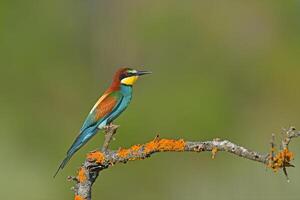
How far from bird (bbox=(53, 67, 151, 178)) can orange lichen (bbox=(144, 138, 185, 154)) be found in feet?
1.76

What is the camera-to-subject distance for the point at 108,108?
2.82 meters

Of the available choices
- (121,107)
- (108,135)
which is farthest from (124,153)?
(121,107)

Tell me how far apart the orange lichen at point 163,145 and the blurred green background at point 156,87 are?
420 cm

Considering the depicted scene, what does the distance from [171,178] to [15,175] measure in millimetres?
1252

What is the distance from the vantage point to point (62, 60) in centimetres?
1214

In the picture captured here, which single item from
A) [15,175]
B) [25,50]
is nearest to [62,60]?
[25,50]

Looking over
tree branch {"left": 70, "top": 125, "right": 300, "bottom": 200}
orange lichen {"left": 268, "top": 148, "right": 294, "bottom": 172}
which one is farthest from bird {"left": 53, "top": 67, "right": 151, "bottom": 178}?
orange lichen {"left": 268, "top": 148, "right": 294, "bottom": 172}

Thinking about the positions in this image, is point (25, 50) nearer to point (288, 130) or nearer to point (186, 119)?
point (186, 119)

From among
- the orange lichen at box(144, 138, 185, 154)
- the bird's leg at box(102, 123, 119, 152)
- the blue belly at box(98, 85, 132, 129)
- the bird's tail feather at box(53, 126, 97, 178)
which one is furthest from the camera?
the blue belly at box(98, 85, 132, 129)

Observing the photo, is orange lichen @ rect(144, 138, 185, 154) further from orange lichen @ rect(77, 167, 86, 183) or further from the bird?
the bird

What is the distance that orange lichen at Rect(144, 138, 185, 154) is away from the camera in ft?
6.89

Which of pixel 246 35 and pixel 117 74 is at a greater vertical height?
pixel 246 35

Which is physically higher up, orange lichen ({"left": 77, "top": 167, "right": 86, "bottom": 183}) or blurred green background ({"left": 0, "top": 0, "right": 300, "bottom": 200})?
blurred green background ({"left": 0, "top": 0, "right": 300, "bottom": 200})

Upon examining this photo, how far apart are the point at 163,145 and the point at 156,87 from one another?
902 cm
